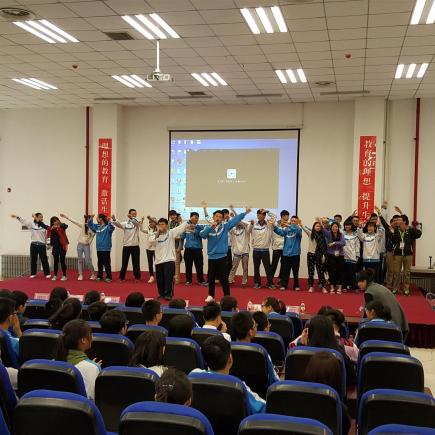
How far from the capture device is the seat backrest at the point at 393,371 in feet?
9.78

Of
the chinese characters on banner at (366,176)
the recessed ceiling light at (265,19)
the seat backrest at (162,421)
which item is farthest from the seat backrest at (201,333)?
the chinese characters on banner at (366,176)

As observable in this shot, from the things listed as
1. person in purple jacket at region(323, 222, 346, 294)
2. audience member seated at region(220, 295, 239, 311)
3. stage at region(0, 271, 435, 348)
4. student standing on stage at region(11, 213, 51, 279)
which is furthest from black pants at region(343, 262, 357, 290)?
student standing on stage at region(11, 213, 51, 279)

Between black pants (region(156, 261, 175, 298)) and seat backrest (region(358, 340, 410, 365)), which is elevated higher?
seat backrest (region(358, 340, 410, 365))

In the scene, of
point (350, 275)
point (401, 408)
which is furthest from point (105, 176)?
point (401, 408)

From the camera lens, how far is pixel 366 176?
404 inches

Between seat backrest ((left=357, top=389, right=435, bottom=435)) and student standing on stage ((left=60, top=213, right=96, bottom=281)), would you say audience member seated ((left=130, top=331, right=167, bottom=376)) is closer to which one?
seat backrest ((left=357, top=389, right=435, bottom=435))

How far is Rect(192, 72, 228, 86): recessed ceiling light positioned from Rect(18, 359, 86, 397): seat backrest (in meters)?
6.95

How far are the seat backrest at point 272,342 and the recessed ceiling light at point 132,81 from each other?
6.40 metres

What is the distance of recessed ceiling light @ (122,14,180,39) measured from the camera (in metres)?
6.16

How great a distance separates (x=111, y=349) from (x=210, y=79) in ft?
21.8

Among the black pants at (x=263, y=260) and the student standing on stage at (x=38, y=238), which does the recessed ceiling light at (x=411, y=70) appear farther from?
the student standing on stage at (x=38, y=238)

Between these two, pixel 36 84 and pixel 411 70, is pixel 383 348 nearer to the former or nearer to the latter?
pixel 411 70

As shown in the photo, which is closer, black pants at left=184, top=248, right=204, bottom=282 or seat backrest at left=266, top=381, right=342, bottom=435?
seat backrest at left=266, top=381, right=342, bottom=435

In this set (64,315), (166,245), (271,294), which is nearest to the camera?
(64,315)
